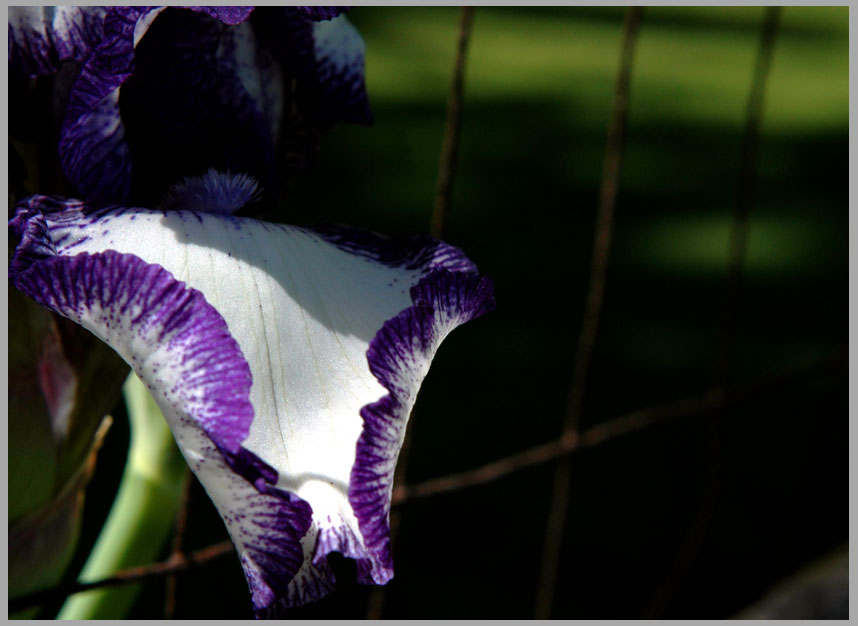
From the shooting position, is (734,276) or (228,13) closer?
(228,13)

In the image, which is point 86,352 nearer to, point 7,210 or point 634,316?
point 7,210

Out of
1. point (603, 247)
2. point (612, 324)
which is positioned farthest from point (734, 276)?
point (612, 324)


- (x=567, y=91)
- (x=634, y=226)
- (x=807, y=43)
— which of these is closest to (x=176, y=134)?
(x=634, y=226)

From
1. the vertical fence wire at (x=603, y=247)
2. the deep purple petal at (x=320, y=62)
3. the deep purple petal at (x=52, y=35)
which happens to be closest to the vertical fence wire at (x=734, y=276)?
the vertical fence wire at (x=603, y=247)

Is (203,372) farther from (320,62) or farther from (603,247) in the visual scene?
(603,247)

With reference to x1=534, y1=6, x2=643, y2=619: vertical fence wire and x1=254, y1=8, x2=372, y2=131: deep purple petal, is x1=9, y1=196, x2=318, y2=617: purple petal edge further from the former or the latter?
x1=534, y1=6, x2=643, y2=619: vertical fence wire

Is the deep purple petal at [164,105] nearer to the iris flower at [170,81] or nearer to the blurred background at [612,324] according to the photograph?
the iris flower at [170,81]

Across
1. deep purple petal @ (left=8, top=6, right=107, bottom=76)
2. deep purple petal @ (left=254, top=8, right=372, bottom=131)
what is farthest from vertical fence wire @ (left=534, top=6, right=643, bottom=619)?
deep purple petal @ (left=8, top=6, right=107, bottom=76)
